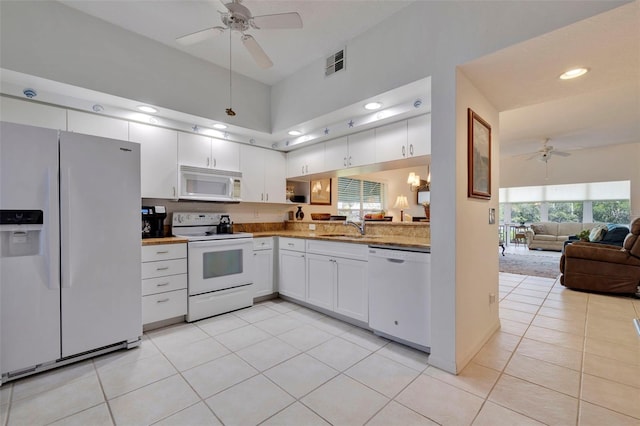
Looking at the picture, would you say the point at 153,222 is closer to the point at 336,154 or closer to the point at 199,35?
the point at 199,35

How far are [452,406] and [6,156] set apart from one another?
3328 mm

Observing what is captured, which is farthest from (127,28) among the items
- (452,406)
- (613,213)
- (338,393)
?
(613,213)

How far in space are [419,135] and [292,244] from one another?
1.95 m

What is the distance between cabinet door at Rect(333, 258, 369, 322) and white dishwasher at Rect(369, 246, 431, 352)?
10 cm

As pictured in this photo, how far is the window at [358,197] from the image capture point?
5680 millimetres

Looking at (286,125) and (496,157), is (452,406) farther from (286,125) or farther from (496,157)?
(286,125)

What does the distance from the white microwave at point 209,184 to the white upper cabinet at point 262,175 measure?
167 mm

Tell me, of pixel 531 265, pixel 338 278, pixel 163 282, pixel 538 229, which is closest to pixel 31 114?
pixel 163 282

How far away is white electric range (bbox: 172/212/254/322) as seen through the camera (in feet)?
9.77

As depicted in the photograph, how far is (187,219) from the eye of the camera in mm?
3436

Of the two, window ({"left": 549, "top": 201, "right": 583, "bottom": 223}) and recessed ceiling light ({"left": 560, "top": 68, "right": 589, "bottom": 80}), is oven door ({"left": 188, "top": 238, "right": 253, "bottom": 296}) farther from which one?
window ({"left": 549, "top": 201, "right": 583, "bottom": 223})

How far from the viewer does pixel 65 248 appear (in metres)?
2.06

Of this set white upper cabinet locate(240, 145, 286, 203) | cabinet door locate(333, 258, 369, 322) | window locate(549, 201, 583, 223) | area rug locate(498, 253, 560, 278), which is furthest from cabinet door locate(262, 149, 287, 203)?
window locate(549, 201, 583, 223)

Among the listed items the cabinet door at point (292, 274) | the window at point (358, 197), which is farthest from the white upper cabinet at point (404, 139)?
the window at point (358, 197)
